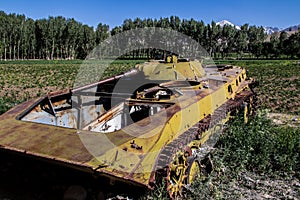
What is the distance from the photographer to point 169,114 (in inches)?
203

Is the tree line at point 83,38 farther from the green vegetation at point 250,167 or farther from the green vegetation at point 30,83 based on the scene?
the green vegetation at point 250,167

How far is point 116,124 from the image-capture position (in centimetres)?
702

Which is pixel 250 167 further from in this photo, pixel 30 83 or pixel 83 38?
pixel 83 38

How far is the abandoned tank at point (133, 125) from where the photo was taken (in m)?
4.24

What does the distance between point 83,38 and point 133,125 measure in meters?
83.2

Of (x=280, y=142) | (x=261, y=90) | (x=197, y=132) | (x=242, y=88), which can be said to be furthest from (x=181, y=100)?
(x=261, y=90)

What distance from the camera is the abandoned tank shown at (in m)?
4.24

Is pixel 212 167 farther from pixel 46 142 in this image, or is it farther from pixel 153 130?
pixel 46 142

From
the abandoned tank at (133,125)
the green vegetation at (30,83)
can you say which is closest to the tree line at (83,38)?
the green vegetation at (30,83)

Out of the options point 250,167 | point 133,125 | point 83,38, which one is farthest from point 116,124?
point 83,38

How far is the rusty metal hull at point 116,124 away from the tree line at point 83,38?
66.7 metres

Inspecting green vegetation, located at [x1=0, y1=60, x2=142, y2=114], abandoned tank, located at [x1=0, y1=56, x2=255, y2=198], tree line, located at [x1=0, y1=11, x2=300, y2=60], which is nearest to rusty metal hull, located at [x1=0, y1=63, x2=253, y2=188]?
abandoned tank, located at [x1=0, y1=56, x2=255, y2=198]

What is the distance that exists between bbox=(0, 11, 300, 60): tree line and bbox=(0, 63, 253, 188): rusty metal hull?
219 ft

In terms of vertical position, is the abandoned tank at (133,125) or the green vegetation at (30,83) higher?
the abandoned tank at (133,125)
